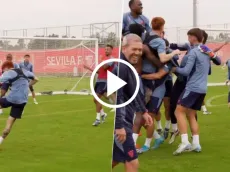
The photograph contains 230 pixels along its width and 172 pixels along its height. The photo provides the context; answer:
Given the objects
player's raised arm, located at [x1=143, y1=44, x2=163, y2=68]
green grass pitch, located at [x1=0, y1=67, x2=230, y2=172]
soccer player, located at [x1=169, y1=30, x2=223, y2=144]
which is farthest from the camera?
green grass pitch, located at [x1=0, y1=67, x2=230, y2=172]

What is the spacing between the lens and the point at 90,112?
7148 mm

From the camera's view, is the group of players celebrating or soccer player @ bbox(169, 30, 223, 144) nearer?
the group of players celebrating

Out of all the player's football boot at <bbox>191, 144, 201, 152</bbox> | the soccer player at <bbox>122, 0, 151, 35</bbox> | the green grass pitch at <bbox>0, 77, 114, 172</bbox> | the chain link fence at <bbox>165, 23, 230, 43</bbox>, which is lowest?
the green grass pitch at <bbox>0, 77, 114, 172</bbox>

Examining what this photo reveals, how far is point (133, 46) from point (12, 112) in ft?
10.4

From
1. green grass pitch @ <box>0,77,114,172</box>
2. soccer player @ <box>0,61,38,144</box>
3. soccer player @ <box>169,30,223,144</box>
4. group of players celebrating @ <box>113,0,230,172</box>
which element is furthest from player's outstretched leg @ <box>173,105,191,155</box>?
group of players celebrating @ <box>113,0,230,172</box>

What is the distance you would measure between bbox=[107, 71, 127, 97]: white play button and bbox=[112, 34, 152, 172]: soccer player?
1 cm

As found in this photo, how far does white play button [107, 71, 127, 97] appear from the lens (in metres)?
1.99

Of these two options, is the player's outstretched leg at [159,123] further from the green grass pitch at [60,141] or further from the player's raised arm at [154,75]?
the player's raised arm at [154,75]

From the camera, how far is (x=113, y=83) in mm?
2027

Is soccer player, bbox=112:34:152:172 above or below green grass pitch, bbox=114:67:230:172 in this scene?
above

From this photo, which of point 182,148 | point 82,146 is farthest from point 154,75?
point 82,146

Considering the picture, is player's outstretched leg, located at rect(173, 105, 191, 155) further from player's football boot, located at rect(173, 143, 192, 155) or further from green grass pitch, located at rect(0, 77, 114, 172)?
green grass pitch, located at rect(0, 77, 114, 172)

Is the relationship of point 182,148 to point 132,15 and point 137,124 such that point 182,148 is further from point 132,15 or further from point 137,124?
point 132,15

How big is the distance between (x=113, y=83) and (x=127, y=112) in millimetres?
182
